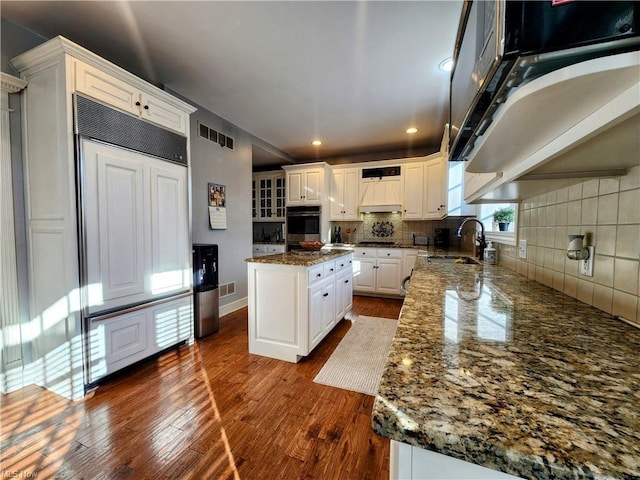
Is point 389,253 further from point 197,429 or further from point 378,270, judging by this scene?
point 197,429

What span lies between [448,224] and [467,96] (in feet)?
13.5

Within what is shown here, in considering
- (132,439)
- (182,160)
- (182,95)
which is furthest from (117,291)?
(182,95)

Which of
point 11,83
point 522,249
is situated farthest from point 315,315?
point 11,83

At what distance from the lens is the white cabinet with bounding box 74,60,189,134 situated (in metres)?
1.77

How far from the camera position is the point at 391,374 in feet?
1.78

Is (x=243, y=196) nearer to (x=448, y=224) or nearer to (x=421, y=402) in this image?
(x=448, y=224)

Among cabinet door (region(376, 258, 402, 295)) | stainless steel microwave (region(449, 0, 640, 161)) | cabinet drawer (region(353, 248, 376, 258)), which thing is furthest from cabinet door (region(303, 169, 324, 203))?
stainless steel microwave (region(449, 0, 640, 161))

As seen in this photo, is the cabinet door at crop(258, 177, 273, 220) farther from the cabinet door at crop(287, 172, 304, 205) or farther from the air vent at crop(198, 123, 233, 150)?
the air vent at crop(198, 123, 233, 150)

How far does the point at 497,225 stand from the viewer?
8.17 feet

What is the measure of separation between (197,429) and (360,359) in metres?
1.33

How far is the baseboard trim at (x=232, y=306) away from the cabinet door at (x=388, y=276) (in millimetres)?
2109

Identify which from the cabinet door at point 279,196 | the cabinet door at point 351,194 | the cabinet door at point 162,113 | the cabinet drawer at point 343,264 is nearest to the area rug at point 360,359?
the cabinet drawer at point 343,264

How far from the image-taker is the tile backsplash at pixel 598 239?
815mm

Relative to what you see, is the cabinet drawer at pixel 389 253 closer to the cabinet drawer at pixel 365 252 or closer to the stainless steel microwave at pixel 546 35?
the cabinet drawer at pixel 365 252
